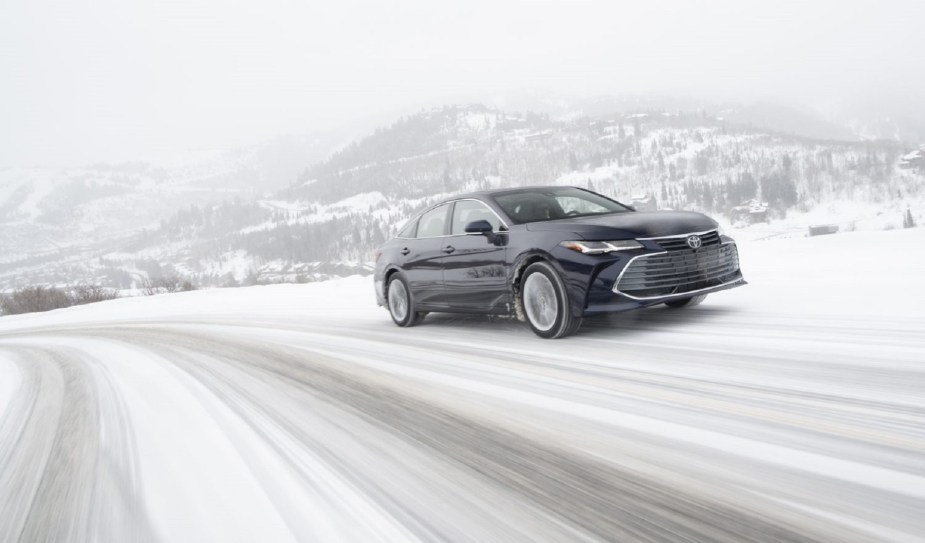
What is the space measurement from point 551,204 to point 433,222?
1630 millimetres

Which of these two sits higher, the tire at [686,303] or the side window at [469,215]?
the side window at [469,215]

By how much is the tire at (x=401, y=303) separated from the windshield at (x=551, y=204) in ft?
6.26

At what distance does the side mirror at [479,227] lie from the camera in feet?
20.4

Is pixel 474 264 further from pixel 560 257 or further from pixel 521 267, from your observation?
pixel 560 257

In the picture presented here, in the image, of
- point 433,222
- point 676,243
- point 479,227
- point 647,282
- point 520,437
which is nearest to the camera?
point 520,437

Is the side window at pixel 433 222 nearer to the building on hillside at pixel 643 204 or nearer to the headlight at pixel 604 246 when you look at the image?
the building on hillside at pixel 643 204

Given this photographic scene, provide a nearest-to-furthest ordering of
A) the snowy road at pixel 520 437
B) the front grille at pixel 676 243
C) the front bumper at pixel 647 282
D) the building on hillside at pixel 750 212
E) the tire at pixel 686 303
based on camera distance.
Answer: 1. the snowy road at pixel 520 437
2. the front bumper at pixel 647 282
3. the front grille at pixel 676 243
4. the tire at pixel 686 303
5. the building on hillside at pixel 750 212

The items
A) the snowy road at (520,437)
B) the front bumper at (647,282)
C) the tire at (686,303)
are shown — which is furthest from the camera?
the tire at (686,303)

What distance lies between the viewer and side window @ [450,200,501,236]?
6.46 meters

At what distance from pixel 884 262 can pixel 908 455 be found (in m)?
6.56

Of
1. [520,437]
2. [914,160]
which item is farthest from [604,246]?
[914,160]

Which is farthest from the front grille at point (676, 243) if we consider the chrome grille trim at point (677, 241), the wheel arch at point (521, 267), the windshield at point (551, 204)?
the windshield at point (551, 204)

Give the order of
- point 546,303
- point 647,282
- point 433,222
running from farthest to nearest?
1. point 433,222
2. point 546,303
3. point 647,282

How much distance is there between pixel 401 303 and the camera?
8.10 meters
